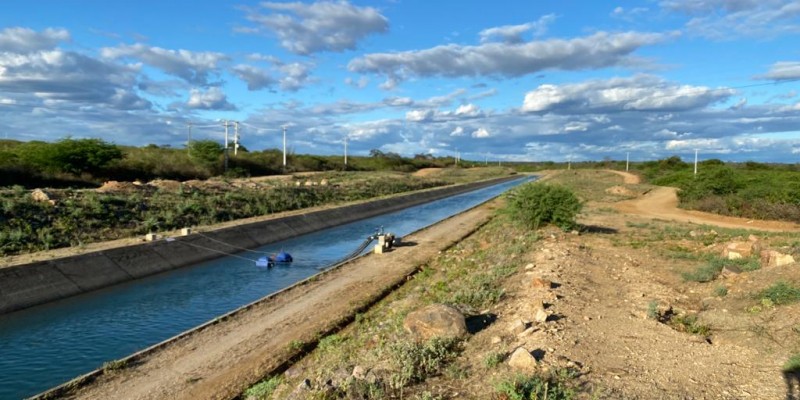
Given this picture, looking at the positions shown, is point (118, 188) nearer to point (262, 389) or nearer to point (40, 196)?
point (40, 196)

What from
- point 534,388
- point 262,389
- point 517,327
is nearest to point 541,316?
point 517,327

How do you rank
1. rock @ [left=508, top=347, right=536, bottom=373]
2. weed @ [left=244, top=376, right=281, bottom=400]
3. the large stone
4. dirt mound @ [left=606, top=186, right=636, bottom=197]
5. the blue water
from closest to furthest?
rock @ [left=508, top=347, right=536, bottom=373]
weed @ [left=244, top=376, right=281, bottom=400]
the large stone
the blue water
dirt mound @ [left=606, top=186, right=636, bottom=197]

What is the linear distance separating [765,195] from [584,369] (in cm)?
3976

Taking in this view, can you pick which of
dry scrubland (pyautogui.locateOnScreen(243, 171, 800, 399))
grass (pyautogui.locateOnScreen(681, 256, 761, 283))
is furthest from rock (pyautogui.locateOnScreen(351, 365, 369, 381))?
grass (pyautogui.locateOnScreen(681, 256, 761, 283))

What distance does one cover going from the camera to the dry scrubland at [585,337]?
852cm

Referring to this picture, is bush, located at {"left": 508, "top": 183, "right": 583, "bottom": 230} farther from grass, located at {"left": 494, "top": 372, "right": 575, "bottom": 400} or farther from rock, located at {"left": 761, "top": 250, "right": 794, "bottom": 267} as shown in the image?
grass, located at {"left": 494, "top": 372, "right": 575, "bottom": 400}

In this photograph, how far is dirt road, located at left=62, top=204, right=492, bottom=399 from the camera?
1150 cm

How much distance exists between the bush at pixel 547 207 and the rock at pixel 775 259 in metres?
11.7

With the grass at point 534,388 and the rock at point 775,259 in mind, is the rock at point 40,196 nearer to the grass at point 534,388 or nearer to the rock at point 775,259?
the grass at point 534,388

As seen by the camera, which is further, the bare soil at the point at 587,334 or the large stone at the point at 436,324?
the large stone at the point at 436,324

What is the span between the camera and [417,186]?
8581cm

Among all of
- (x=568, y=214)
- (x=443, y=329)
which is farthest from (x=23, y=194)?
(x=568, y=214)

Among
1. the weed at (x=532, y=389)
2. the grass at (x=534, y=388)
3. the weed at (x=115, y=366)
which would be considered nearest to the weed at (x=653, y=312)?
the grass at (x=534, y=388)

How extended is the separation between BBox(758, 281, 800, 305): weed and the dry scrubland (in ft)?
0.09
